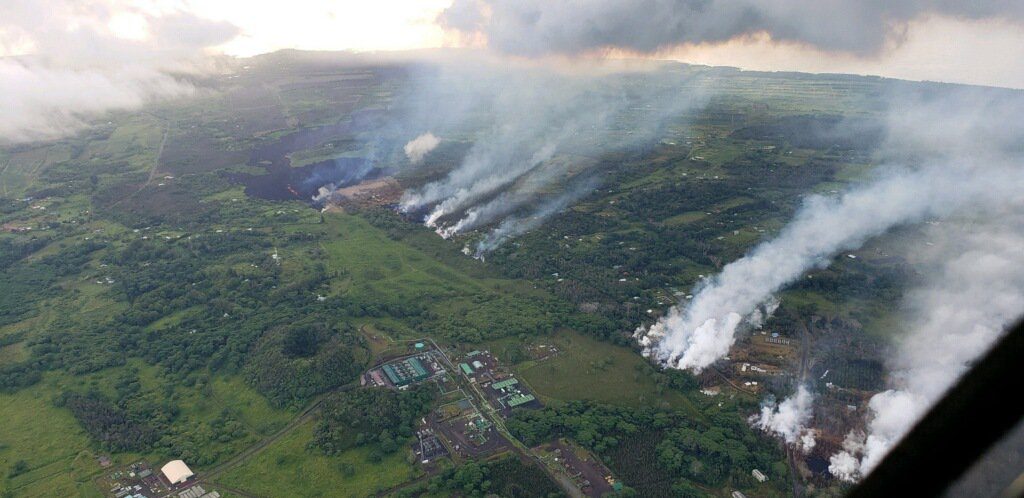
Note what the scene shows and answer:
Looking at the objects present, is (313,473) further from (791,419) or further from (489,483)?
(791,419)

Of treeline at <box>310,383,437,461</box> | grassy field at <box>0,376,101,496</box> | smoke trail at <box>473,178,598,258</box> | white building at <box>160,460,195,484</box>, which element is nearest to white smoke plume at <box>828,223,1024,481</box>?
treeline at <box>310,383,437,461</box>

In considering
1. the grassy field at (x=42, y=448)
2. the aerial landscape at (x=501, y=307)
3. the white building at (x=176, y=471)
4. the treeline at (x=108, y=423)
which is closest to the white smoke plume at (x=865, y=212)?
the aerial landscape at (x=501, y=307)

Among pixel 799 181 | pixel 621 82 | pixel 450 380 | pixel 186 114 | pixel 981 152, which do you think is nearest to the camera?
pixel 450 380

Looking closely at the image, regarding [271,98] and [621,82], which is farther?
[621,82]

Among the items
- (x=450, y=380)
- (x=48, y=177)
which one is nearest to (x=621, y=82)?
(x=48, y=177)

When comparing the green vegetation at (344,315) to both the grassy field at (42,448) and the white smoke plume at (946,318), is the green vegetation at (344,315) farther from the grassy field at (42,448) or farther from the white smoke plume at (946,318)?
the white smoke plume at (946,318)

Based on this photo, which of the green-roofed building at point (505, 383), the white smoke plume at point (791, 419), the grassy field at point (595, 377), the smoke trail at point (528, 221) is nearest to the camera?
Answer: the white smoke plume at point (791, 419)

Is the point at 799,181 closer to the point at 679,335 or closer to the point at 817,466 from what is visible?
the point at 679,335

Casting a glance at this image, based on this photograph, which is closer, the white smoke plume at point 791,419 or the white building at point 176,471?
the white building at point 176,471
